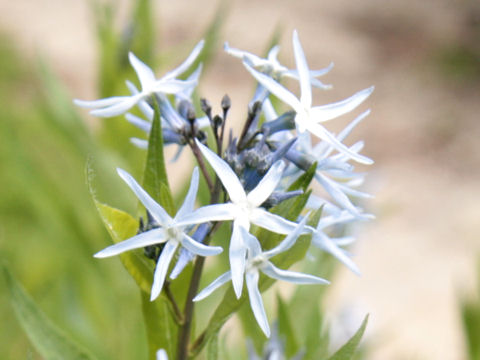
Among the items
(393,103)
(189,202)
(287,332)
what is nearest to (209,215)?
(189,202)

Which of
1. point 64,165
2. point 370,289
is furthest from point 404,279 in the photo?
point 64,165

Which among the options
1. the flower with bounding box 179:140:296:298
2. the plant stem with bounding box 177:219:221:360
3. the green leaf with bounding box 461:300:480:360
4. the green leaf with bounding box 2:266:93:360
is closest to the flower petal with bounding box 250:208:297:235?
the flower with bounding box 179:140:296:298

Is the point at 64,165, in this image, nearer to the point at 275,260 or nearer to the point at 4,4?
the point at 275,260

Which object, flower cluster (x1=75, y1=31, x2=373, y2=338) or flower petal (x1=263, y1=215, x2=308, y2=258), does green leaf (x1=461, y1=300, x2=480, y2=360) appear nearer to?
flower cluster (x1=75, y1=31, x2=373, y2=338)

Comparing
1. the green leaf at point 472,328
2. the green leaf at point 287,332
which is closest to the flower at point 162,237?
the green leaf at point 287,332

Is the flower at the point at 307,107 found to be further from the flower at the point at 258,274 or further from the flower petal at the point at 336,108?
the flower at the point at 258,274

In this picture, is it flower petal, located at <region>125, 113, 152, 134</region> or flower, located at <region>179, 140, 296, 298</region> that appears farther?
flower petal, located at <region>125, 113, 152, 134</region>
